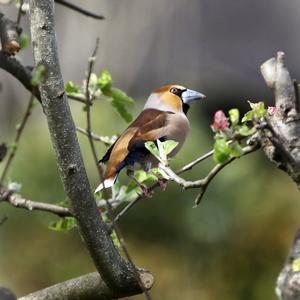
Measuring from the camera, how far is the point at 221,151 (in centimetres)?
140

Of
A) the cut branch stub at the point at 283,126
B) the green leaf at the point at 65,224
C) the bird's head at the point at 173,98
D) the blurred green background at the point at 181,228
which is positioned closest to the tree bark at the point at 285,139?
the cut branch stub at the point at 283,126

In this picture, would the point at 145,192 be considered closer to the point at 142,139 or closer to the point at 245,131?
the point at 142,139

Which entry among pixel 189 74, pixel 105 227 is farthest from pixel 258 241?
pixel 105 227

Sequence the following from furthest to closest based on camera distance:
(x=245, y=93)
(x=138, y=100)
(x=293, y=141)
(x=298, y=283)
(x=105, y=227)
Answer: (x=245, y=93) → (x=138, y=100) → (x=105, y=227) → (x=293, y=141) → (x=298, y=283)

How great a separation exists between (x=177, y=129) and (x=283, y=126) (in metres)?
0.75

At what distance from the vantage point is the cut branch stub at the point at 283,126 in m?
1.27

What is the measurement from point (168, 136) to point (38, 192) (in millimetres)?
2773

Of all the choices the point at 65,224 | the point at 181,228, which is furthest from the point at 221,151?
the point at 181,228

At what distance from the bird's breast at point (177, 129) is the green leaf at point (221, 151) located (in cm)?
64

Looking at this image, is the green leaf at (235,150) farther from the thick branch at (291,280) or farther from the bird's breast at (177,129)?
the bird's breast at (177,129)

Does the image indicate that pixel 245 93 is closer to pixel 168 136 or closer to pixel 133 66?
pixel 133 66

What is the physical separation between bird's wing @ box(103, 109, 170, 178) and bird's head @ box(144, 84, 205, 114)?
0.75 feet

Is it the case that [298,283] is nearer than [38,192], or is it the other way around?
[298,283]

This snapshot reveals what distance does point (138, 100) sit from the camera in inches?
231
